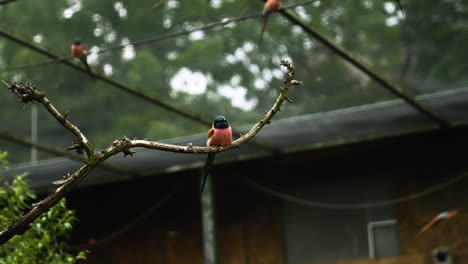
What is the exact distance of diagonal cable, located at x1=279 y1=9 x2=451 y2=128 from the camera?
7.86m

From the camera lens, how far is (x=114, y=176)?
1057 centimetres

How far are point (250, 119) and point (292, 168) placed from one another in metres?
1.21

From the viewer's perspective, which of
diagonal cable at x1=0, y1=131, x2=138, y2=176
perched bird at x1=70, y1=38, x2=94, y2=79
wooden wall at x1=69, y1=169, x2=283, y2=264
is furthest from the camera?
wooden wall at x1=69, y1=169, x2=283, y2=264

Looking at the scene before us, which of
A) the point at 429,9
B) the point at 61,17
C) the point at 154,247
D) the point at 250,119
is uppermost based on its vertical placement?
the point at 61,17

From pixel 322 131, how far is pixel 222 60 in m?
4.72

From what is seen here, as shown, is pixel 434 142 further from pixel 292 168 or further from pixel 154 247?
pixel 154 247

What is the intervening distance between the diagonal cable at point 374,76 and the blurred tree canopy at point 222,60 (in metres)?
0.43

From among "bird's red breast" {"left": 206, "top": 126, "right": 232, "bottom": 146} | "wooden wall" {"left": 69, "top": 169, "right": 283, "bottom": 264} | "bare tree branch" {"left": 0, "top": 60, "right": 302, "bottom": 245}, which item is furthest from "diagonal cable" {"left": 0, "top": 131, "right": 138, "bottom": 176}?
"bare tree branch" {"left": 0, "top": 60, "right": 302, "bottom": 245}

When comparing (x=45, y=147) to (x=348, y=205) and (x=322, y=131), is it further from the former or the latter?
(x=348, y=205)

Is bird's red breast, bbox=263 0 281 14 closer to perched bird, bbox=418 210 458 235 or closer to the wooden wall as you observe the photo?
perched bird, bbox=418 210 458 235

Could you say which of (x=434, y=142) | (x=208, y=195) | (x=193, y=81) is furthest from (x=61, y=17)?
(x=434, y=142)

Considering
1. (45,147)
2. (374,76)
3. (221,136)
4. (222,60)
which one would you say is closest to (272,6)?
(374,76)

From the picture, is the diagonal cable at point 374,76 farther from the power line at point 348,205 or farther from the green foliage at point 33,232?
the green foliage at point 33,232

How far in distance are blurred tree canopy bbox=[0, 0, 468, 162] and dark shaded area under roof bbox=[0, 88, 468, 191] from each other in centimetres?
40
